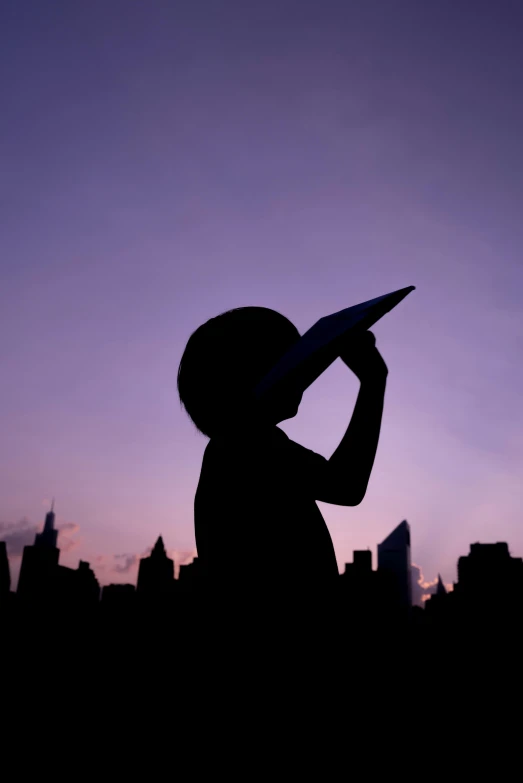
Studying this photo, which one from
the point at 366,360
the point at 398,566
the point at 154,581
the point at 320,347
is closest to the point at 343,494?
the point at 366,360

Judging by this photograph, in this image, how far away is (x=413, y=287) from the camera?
1.72m

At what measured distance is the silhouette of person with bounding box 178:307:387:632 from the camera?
1.81 meters

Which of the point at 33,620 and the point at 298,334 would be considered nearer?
the point at 298,334

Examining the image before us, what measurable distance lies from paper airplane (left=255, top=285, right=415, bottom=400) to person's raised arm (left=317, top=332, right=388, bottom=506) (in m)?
0.17

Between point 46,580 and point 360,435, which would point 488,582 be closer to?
point 46,580

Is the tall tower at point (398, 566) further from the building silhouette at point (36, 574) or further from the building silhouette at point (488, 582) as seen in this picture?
the building silhouette at point (36, 574)

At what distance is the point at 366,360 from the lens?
2.08 meters

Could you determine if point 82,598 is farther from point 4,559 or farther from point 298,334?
point 298,334

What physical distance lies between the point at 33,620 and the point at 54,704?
90.4 feet

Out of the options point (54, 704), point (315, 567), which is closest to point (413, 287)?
point (315, 567)

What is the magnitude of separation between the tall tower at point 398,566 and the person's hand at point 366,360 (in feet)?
245

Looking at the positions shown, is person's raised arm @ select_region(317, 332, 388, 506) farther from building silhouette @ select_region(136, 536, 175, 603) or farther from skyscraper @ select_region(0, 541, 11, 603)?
building silhouette @ select_region(136, 536, 175, 603)

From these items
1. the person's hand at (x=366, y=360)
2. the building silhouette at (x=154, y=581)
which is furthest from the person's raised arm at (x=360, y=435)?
the building silhouette at (x=154, y=581)

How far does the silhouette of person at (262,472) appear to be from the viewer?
1.81 meters
